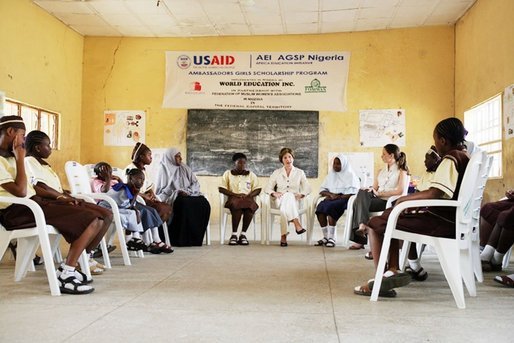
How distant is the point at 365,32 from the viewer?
8.02 m

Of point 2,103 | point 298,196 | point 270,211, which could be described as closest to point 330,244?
point 298,196

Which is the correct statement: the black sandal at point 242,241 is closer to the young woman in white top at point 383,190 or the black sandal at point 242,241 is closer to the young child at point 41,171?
the young woman in white top at point 383,190

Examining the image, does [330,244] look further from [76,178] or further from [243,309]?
[243,309]

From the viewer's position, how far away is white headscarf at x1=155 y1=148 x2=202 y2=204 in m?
5.81

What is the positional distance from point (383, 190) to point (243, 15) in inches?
137

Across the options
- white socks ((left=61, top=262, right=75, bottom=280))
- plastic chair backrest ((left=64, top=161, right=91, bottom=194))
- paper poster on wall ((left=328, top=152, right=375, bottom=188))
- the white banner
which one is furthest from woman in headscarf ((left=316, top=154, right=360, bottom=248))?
white socks ((left=61, top=262, right=75, bottom=280))

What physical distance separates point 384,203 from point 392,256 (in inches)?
88.1

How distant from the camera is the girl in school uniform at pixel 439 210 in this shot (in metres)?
2.86

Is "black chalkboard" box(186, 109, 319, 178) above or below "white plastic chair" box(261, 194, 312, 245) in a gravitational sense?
above

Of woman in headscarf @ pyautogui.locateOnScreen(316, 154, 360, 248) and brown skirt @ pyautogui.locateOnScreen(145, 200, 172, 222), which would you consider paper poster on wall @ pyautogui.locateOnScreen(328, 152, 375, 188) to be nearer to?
woman in headscarf @ pyautogui.locateOnScreen(316, 154, 360, 248)

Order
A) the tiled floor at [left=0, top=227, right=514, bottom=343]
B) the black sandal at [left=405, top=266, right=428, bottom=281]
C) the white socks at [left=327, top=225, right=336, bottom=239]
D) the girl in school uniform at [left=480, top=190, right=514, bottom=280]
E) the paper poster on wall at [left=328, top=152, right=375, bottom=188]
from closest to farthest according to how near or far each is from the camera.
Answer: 1. the tiled floor at [left=0, top=227, right=514, bottom=343]
2. the black sandal at [left=405, top=266, right=428, bottom=281]
3. the girl in school uniform at [left=480, top=190, right=514, bottom=280]
4. the white socks at [left=327, top=225, right=336, bottom=239]
5. the paper poster on wall at [left=328, top=152, right=375, bottom=188]

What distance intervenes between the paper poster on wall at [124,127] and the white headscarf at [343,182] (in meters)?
3.58

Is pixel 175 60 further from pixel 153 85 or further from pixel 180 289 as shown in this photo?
pixel 180 289

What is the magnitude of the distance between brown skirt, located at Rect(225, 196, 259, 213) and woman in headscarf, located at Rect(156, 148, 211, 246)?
0.39 metres
